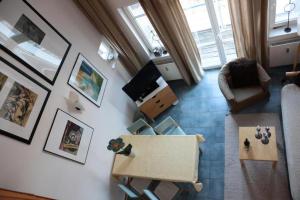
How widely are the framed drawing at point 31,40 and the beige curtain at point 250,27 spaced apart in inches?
89.1

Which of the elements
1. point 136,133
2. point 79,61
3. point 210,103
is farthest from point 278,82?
point 79,61

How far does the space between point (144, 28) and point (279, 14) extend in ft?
6.75

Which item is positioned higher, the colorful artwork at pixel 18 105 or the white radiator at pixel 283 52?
the white radiator at pixel 283 52

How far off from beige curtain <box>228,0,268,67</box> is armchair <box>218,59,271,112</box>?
1.01 ft

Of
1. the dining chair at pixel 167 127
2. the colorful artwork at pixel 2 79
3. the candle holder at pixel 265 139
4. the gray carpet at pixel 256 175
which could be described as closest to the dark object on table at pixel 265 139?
the candle holder at pixel 265 139

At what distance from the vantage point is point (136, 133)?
373 centimetres

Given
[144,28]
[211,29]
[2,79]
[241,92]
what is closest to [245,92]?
[241,92]

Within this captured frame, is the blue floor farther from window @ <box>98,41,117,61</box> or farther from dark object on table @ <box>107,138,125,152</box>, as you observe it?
window @ <box>98,41,117,61</box>

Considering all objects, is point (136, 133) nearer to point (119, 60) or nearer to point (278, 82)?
point (119, 60)

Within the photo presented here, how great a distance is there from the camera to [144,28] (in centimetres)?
412

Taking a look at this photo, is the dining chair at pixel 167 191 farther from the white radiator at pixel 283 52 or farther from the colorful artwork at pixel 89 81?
the white radiator at pixel 283 52

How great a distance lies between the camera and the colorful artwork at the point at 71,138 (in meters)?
2.85

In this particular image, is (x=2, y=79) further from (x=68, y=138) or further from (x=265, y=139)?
(x=265, y=139)

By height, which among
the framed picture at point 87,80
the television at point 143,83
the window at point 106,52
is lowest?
the framed picture at point 87,80
